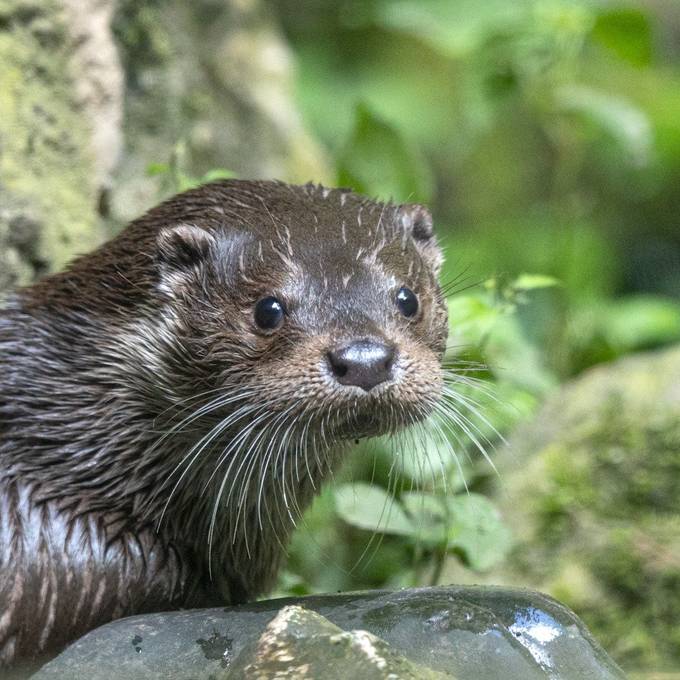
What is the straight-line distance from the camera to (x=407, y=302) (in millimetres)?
2676

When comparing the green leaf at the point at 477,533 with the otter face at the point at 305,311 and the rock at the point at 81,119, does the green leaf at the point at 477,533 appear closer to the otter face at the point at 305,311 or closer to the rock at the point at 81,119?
the otter face at the point at 305,311

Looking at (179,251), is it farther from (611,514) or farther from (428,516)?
(611,514)

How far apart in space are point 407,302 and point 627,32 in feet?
8.56

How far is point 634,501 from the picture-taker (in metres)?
3.85

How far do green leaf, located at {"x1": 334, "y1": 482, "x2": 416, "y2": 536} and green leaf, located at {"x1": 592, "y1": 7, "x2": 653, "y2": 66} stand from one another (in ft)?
7.83

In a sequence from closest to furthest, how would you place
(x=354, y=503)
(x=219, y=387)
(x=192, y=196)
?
(x=219, y=387), (x=192, y=196), (x=354, y=503)

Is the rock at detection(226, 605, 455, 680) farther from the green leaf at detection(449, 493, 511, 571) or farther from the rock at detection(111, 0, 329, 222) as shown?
the rock at detection(111, 0, 329, 222)

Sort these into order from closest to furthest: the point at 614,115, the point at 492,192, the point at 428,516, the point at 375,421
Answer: the point at 375,421
the point at 428,516
the point at 614,115
the point at 492,192

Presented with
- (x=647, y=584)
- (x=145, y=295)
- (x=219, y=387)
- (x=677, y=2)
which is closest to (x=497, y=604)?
(x=219, y=387)

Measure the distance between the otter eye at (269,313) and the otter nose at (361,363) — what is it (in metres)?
0.19

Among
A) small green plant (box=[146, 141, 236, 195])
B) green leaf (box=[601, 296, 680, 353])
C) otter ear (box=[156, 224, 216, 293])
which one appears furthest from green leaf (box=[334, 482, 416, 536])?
green leaf (box=[601, 296, 680, 353])

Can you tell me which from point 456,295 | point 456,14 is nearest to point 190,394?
point 456,295

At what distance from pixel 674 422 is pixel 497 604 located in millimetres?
1617

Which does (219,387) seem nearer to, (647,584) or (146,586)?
(146,586)
